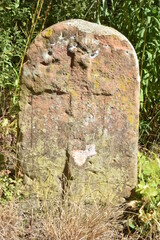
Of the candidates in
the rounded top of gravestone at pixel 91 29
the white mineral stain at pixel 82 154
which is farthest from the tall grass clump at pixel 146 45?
the white mineral stain at pixel 82 154

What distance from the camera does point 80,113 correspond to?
3.36 meters

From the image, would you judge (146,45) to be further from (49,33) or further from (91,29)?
(49,33)

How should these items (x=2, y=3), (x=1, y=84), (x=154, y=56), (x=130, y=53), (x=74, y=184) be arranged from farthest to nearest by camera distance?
(x=2, y=3) → (x=1, y=84) → (x=154, y=56) → (x=74, y=184) → (x=130, y=53)

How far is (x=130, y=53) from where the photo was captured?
3.25 m

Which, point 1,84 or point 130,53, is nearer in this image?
point 130,53

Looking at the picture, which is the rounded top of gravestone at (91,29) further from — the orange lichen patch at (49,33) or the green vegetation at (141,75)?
the green vegetation at (141,75)

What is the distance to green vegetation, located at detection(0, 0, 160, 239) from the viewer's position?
3.42 m

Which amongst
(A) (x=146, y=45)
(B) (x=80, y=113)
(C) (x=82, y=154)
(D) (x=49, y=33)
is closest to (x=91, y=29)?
(D) (x=49, y=33)

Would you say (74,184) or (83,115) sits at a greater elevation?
(83,115)

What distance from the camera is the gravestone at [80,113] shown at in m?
3.26

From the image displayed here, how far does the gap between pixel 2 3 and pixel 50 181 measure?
2359mm

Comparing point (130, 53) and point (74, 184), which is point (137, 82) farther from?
point (74, 184)

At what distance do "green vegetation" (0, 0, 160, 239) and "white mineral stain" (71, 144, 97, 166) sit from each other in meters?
0.41

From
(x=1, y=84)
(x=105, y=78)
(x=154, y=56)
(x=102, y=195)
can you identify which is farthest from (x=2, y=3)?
(x=102, y=195)
